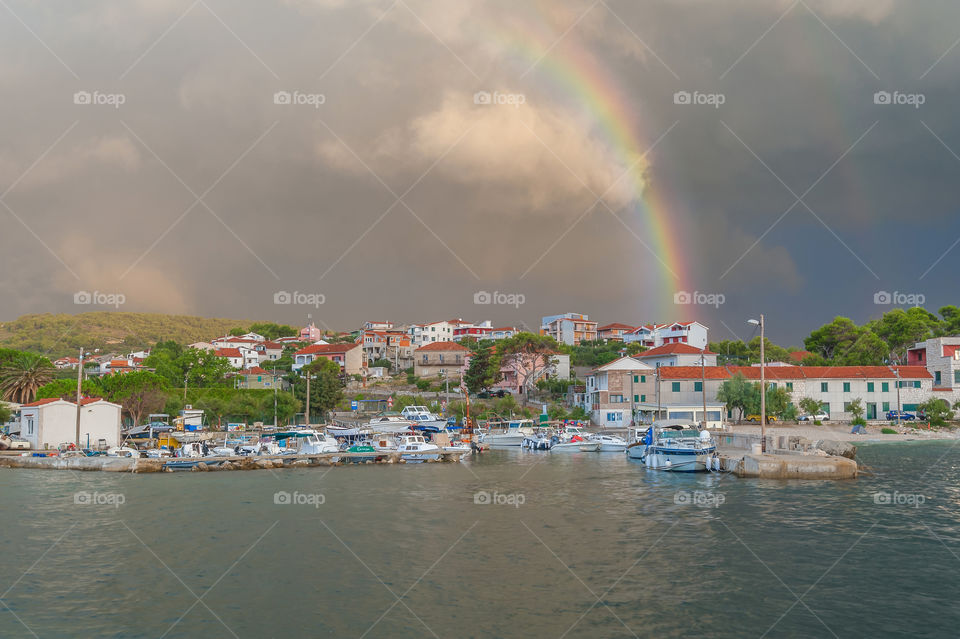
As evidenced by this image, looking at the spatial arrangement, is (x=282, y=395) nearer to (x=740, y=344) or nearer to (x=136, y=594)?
(x=136, y=594)

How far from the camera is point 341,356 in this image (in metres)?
130

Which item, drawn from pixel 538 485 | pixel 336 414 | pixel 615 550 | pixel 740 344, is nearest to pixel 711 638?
pixel 615 550

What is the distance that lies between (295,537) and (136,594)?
7179 mm

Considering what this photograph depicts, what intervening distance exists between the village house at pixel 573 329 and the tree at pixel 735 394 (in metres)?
92.4

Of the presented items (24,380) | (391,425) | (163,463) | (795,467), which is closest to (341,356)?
(391,425)

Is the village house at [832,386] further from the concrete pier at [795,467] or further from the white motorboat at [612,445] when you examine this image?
the concrete pier at [795,467]

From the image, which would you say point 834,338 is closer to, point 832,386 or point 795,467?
point 832,386

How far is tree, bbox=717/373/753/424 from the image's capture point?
237 ft

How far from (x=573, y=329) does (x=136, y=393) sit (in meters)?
110

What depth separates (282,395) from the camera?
269ft

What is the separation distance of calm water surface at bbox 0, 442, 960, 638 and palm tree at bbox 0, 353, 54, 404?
41743 millimetres

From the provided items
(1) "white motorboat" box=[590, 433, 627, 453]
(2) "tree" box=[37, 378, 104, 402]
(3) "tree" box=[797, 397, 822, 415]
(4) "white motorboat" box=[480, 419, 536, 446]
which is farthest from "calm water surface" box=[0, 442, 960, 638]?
(3) "tree" box=[797, 397, 822, 415]

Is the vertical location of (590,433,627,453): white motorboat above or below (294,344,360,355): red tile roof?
below

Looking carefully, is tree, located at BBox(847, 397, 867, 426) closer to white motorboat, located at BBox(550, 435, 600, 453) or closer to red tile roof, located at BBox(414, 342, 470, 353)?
white motorboat, located at BBox(550, 435, 600, 453)
